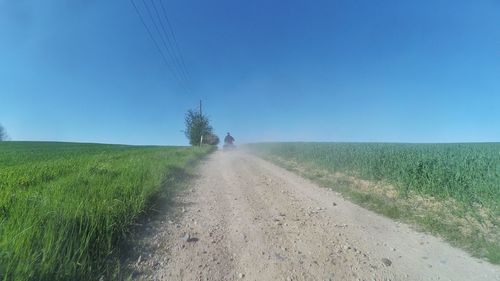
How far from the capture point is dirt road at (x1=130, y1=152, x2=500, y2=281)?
2.70 metres

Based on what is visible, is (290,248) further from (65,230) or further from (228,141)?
(228,141)

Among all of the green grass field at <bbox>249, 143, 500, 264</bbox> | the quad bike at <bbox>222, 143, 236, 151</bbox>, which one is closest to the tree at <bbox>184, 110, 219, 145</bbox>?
the quad bike at <bbox>222, 143, 236, 151</bbox>

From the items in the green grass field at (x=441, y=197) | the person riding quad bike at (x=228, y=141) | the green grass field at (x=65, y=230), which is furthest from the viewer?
the person riding quad bike at (x=228, y=141)

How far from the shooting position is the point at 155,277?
250cm

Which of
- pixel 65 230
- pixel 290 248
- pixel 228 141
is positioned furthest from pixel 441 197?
pixel 228 141

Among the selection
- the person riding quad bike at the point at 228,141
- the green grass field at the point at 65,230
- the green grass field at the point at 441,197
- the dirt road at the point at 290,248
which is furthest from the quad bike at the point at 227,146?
the green grass field at the point at 65,230

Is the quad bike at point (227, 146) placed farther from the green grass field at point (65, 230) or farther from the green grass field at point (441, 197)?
the green grass field at point (65, 230)

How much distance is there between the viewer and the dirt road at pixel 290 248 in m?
2.70

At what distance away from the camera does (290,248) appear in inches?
129

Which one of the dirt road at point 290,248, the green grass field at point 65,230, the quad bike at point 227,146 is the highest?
the quad bike at point 227,146

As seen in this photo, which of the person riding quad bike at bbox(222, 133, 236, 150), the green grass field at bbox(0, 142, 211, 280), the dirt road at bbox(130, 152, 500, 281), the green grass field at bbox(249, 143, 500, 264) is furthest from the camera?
the person riding quad bike at bbox(222, 133, 236, 150)

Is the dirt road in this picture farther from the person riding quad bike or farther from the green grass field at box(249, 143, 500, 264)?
the person riding quad bike

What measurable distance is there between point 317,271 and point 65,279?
262cm

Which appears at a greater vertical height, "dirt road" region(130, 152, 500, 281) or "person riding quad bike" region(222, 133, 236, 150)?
"person riding quad bike" region(222, 133, 236, 150)
